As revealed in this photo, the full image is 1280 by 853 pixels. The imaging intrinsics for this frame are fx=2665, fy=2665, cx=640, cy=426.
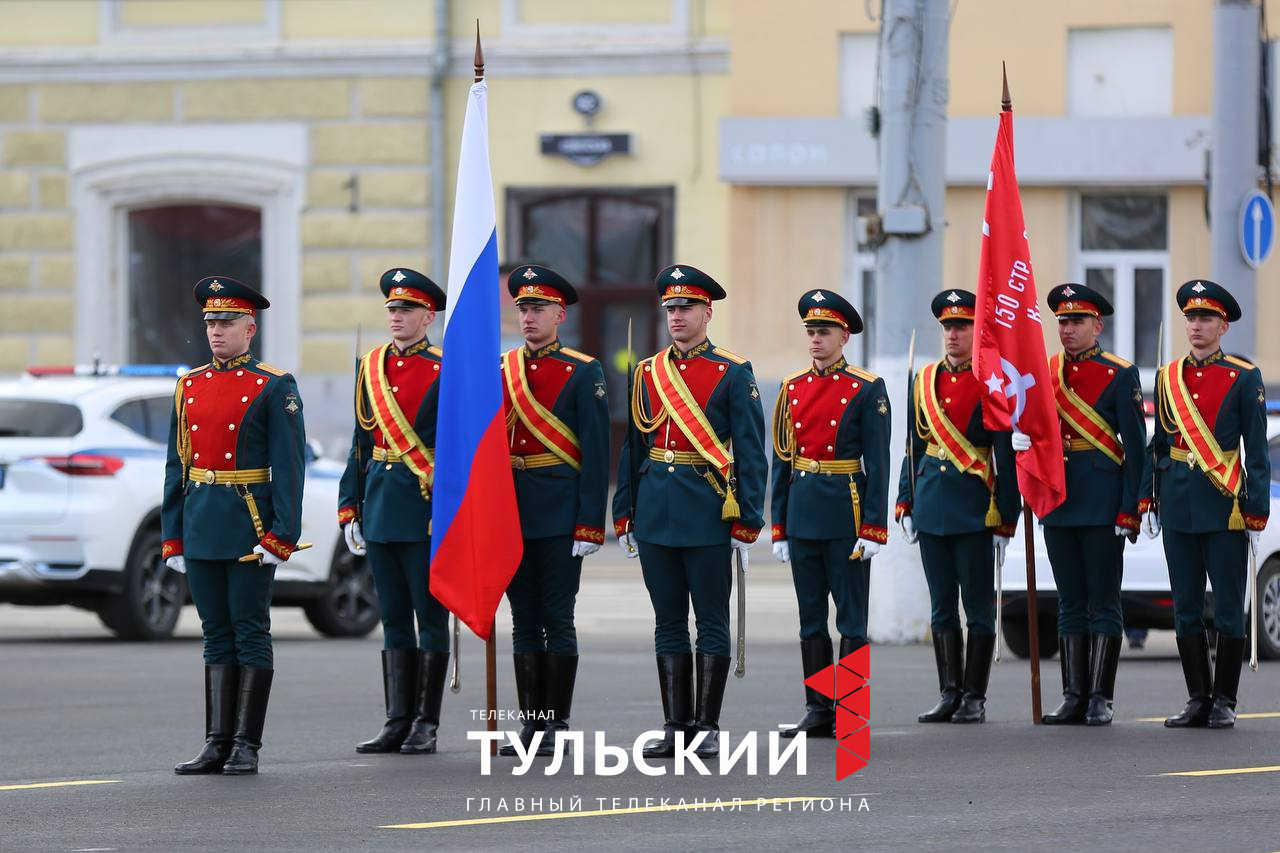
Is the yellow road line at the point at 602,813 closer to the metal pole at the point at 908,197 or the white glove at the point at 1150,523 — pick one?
the white glove at the point at 1150,523

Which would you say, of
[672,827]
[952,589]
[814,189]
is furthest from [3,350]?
[672,827]

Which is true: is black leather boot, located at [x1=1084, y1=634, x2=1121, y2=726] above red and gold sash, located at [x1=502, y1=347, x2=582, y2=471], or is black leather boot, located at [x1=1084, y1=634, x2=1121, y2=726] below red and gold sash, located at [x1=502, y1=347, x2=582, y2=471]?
below

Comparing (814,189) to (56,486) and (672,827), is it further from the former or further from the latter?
(672,827)

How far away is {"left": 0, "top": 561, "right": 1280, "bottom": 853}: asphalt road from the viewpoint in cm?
841

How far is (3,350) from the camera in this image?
98.3ft

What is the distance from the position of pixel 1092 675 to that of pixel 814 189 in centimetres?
1715

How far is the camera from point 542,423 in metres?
10.7

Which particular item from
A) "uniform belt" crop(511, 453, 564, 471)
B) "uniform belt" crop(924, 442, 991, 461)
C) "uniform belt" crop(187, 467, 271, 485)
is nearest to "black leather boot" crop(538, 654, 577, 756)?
"uniform belt" crop(511, 453, 564, 471)

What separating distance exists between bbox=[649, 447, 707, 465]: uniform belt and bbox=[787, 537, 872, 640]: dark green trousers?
1.00 meters

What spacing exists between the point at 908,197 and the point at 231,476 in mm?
7846

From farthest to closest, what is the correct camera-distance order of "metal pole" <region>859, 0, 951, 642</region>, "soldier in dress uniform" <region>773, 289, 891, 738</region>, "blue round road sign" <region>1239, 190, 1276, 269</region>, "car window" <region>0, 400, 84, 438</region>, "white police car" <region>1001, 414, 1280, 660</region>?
1. "blue round road sign" <region>1239, 190, 1276, 269</region>
2. "metal pole" <region>859, 0, 951, 642</region>
3. "car window" <region>0, 400, 84, 438</region>
4. "white police car" <region>1001, 414, 1280, 660</region>
5. "soldier in dress uniform" <region>773, 289, 891, 738</region>

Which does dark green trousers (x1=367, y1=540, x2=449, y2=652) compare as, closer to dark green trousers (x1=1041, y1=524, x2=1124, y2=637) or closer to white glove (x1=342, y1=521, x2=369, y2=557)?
white glove (x1=342, y1=521, x2=369, y2=557)

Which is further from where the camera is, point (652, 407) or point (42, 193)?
point (42, 193)

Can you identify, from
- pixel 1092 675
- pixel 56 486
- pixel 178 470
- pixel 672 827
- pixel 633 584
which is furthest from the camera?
pixel 633 584
